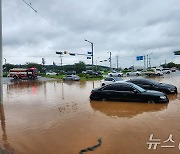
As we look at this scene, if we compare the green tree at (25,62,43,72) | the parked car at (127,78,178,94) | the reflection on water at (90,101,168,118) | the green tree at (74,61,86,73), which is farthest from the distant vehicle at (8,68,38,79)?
the green tree at (25,62,43,72)

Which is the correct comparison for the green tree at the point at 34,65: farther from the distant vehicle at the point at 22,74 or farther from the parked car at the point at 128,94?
the parked car at the point at 128,94

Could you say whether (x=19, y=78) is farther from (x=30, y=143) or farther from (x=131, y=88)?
(x=30, y=143)

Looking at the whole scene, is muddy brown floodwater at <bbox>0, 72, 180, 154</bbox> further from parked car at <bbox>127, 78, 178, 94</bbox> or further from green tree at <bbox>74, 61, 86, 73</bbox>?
green tree at <bbox>74, 61, 86, 73</bbox>

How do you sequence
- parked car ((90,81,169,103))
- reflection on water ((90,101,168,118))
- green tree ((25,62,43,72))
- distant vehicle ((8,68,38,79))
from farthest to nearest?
1. green tree ((25,62,43,72))
2. distant vehicle ((8,68,38,79))
3. parked car ((90,81,169,103))
4. reflection on water ((90,101,168,118))

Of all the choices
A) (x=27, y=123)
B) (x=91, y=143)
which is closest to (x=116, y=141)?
(x=91, y=143)

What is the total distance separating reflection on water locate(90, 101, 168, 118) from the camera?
46.3 feet

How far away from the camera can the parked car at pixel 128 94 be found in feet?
54.5

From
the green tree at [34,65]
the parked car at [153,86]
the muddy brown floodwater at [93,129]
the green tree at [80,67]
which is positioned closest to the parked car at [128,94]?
the muddy brown floodwater at [93,129]

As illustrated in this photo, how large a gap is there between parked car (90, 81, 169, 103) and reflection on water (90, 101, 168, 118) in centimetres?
45

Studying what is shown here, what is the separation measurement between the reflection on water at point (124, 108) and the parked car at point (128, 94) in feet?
1.48

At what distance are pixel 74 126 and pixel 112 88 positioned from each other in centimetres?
696

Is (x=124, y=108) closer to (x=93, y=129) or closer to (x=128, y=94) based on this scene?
(x=128, y=94)

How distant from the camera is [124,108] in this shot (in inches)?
613

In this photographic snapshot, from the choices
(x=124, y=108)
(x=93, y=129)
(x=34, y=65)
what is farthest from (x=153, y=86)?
(x=34, y=65)
